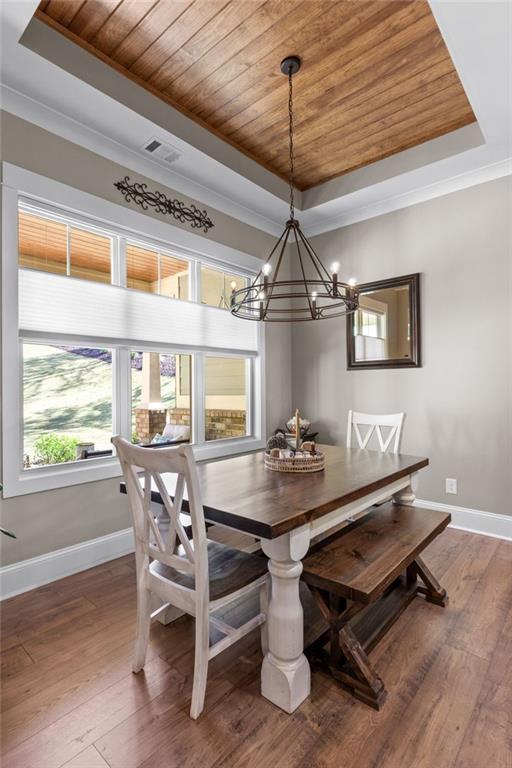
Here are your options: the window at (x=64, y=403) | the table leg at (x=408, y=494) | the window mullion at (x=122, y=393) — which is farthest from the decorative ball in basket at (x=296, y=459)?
the window at (x=64, y=403)

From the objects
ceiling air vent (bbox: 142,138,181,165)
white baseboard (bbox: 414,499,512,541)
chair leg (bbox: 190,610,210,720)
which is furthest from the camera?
white baseboard (bbox: 414,499,512,541)

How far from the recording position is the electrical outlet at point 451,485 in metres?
3.24

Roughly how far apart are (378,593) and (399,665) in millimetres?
540

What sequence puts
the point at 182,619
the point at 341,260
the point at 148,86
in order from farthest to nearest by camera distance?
1. the point at 341,260
2. the point at 148,86
3. the point at 182,619

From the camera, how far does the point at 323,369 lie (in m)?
Answer: 4.14

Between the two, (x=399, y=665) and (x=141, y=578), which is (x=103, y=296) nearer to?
(x=141, y=578)

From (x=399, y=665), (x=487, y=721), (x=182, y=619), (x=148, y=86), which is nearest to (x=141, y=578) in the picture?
(x=182, y=619)

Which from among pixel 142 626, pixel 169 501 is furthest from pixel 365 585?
pixel 142 626

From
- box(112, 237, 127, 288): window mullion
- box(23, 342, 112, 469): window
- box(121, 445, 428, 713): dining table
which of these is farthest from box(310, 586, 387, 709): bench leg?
box(112, 237, 127, 288): window mullion

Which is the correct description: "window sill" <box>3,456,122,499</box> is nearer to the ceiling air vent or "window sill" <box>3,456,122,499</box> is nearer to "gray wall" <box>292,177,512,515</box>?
the ceiling air vent

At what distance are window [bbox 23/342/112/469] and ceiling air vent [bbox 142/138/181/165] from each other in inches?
57.9

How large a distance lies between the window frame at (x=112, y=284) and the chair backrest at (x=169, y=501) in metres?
1.15

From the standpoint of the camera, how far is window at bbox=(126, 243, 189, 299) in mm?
2988

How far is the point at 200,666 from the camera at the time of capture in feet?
4.58
